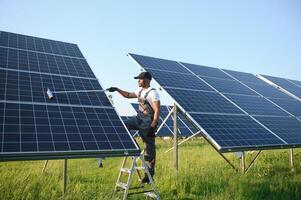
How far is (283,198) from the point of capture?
295 inches

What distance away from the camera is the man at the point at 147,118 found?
7.20 meters

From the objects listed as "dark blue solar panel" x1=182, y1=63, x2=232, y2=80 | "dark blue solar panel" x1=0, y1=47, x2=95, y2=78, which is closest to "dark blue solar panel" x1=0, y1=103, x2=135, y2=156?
"dark blue solar panel" x1=0, y1=47, x2=95, y2=78

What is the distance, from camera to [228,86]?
1377 centimetres

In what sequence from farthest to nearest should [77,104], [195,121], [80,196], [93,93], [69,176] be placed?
[69,176] < [195,121] < [93,93] < [77,104] < [80,196]

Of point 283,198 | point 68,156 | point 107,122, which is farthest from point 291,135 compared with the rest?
point 68,156

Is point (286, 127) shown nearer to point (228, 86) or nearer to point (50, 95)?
point (228, 86)

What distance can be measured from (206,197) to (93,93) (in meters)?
3.66

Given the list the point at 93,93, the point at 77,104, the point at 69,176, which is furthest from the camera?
the point at 69,176

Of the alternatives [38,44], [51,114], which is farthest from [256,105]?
[51,114]

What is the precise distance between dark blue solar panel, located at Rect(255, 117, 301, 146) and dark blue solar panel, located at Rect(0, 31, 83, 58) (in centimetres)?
685

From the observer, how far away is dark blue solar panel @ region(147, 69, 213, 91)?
1122 centimetres

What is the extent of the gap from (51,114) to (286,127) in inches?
334

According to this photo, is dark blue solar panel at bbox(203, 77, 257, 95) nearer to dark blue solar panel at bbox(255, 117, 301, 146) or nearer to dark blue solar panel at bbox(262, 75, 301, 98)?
dark blue solar panel at bbox(255, 117, 301, 146)

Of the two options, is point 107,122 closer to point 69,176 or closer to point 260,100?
point 69,176
